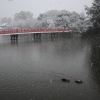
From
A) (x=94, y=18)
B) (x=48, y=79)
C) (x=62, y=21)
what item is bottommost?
(x=48, y=79)

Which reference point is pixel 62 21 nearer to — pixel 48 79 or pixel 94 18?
pixel 94 18

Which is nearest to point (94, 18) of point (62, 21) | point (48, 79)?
point (62, 21)

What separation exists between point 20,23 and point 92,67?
49.1m

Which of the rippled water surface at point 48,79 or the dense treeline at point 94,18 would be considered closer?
the rippled water surface at point 48,79

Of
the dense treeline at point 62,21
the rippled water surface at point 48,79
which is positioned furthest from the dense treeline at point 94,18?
the rippled water surface at point 48,79

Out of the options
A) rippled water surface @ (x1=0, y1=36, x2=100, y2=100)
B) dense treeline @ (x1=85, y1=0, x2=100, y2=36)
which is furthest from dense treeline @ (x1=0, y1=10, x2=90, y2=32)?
rippled water surface @ (x1=0, y1=36, x2=100, y2=100)

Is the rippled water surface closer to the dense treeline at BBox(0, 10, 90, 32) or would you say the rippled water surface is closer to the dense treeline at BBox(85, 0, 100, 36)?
the dense treeline at BBox(85, 0, 100, 36)

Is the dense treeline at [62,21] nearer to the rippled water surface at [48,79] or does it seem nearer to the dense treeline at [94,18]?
the dense treeline at [94,18]

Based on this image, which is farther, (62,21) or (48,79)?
(62,21)

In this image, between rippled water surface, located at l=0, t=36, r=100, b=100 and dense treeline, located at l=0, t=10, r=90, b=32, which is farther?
dense treeline, located at l=0, t=10, r=90, b=32

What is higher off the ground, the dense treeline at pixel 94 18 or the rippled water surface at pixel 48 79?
the dense treeline at pixel 94 18

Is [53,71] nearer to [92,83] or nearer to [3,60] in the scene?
[92,83]

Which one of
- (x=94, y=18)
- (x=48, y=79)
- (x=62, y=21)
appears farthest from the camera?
(x=62, y=21)

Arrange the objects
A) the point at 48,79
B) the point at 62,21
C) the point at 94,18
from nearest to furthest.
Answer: the point at 48,79, the point at 94,18, the point at 62,21
